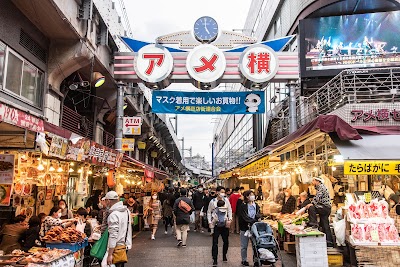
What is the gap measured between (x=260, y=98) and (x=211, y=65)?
8.30 ft

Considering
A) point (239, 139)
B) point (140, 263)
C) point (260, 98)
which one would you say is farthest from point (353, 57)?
point (239, 139)

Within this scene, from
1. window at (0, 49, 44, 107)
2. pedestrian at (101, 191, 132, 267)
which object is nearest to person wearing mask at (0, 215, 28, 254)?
pedestrian at (101, 191, 132, 267)

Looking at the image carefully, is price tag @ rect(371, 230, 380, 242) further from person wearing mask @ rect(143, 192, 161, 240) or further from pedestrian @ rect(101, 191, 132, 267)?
person wearing mask @ rect(143, 192, 161, 240)

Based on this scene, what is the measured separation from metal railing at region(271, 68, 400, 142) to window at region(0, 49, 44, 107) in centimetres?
1029

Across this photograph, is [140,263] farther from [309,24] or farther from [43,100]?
[309,24]

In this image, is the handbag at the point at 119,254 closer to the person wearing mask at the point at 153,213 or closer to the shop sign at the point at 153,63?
the person wearing mask at the point at 153,213

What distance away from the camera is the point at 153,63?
15.7 metres

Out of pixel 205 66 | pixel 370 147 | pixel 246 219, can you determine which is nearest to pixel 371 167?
pixel 370 147

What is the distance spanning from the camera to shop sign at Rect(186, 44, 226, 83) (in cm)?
1565

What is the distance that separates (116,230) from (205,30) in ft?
40.0

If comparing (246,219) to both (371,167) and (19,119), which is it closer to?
(371,167)

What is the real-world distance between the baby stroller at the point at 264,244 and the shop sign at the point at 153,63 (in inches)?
329

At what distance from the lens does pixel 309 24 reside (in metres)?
20.0

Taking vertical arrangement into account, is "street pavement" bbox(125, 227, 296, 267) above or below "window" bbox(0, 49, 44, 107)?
below
